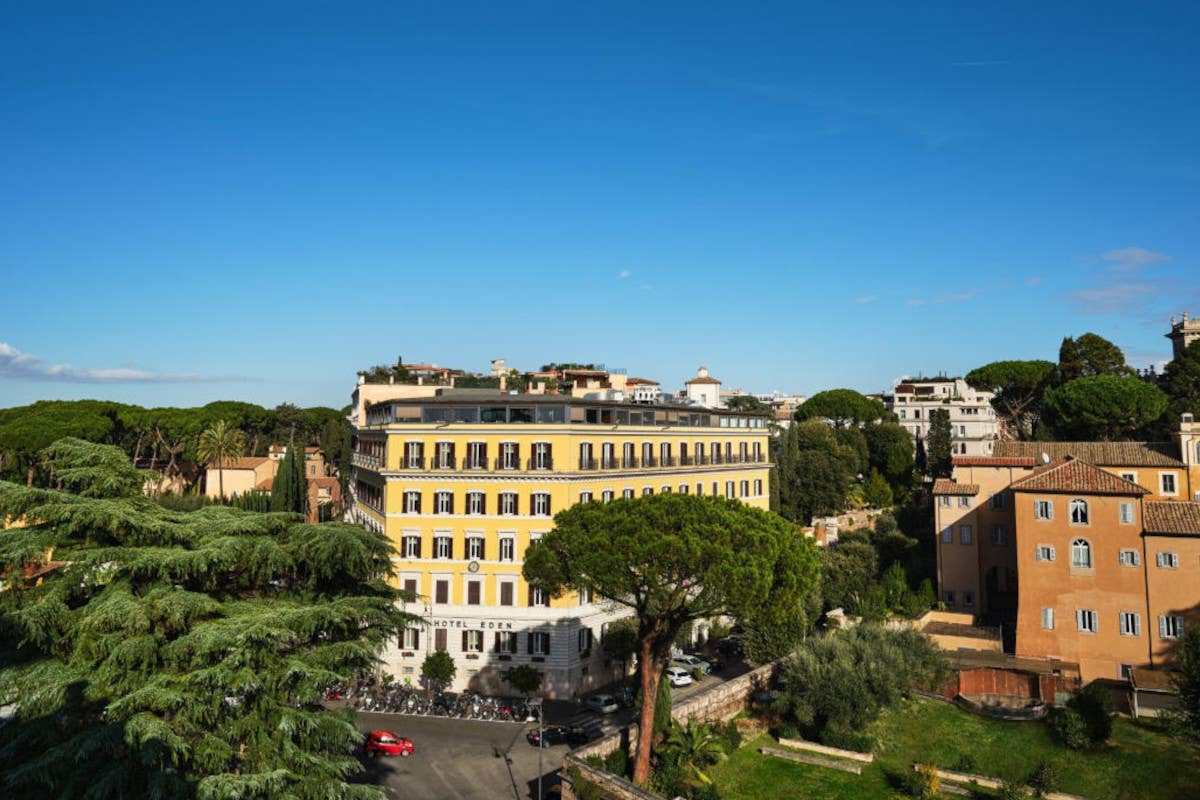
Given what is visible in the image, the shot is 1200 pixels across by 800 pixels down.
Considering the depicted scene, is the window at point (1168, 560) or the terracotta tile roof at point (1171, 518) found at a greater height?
the terracotta tile roof at point (1171, 518)

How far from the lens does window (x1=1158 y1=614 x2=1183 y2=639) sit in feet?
118

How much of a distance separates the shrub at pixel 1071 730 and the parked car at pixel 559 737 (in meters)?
19.4

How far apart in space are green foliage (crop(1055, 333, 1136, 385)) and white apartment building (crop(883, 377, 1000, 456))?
10.4 m

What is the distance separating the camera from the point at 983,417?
93.0 metres

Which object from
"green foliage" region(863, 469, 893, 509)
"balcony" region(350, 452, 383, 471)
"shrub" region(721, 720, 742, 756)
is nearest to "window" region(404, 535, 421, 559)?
"balcony" region(350, 452, 383, 471)

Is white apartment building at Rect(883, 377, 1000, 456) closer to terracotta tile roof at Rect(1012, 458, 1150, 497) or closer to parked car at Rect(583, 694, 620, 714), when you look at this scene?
terracotta tile roof at Rect(1012, 458, 1150, 497)

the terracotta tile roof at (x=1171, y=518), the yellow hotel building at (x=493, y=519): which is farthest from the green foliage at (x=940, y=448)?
the yellow hotel building at (x=493, y=519)

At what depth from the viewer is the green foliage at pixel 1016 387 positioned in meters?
94.0

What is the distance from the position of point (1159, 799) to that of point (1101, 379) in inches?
2161

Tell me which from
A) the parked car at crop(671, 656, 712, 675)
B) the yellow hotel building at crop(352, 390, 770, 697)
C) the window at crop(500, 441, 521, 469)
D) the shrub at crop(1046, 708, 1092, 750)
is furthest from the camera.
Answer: the parked car at crop(671, 656, 712, 675)

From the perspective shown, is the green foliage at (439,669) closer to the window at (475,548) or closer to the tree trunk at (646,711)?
the window at (475,548)

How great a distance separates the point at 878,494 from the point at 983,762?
5021 centimetres

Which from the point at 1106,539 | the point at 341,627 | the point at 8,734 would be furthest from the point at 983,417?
the point at 8,734

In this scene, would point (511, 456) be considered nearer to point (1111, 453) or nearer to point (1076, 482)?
point (1076, 482)
